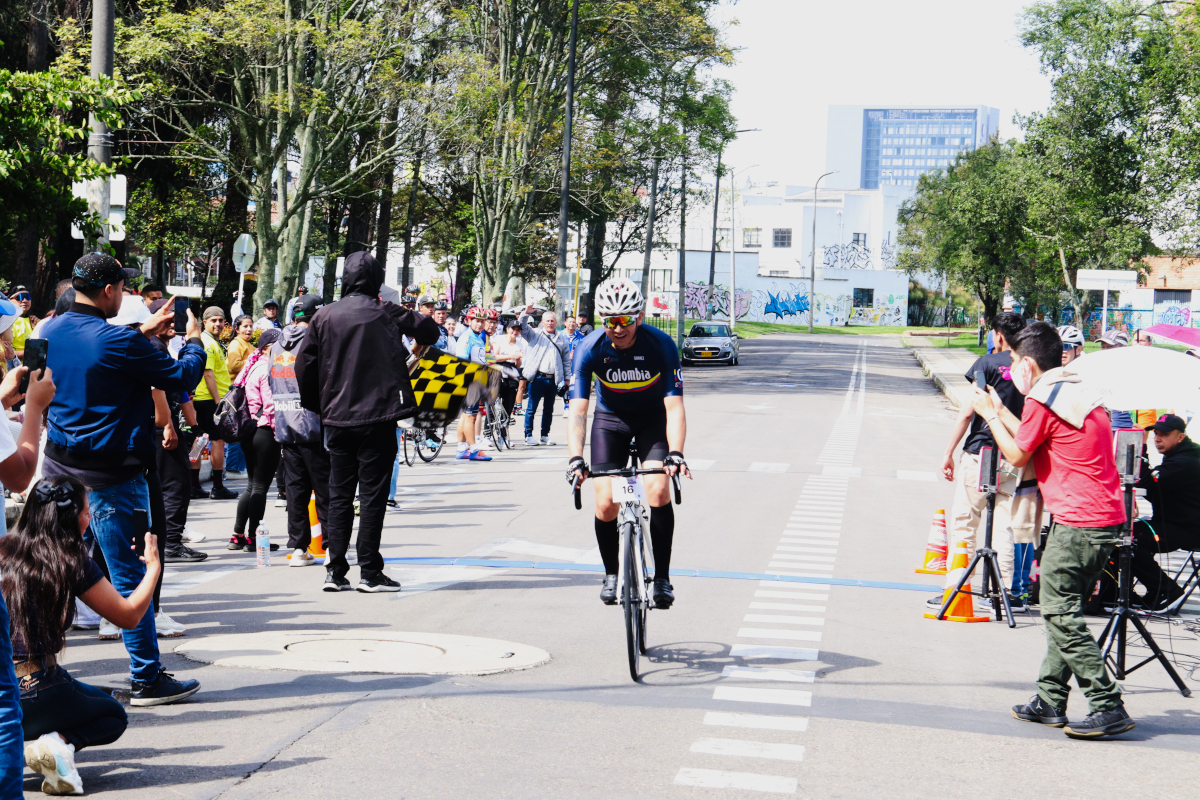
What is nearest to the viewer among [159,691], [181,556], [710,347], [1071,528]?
[159,691]

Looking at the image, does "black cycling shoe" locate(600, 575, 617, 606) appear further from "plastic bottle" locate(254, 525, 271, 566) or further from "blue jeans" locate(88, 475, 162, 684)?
"plastic bottle" locate(254, 525, 271, 566)

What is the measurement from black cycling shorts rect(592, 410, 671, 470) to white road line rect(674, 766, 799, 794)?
263 centimetres

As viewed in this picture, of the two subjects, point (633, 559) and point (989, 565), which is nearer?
point (633, 559)

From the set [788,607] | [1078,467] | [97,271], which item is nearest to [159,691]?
[97,271]

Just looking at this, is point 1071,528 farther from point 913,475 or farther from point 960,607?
point 913,475

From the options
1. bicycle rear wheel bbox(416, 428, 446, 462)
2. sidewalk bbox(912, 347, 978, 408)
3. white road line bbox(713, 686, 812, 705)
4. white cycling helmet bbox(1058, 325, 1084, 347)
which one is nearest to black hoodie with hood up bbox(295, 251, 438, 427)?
white road line bbox(713, 686, 812, 705)

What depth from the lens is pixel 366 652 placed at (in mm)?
→ 6992

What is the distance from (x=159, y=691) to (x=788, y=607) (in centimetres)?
441

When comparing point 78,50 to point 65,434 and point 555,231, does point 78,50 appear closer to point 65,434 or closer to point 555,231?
point 65,434

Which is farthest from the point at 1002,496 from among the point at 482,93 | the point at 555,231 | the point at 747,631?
the point at 555,231

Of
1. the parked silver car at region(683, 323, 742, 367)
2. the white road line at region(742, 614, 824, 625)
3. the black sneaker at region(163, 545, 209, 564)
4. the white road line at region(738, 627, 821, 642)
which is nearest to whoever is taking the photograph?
the white road line at region(738, 627, 821, 642)

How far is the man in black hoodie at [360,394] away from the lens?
28.1 feet

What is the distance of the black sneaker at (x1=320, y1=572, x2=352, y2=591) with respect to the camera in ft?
28.8

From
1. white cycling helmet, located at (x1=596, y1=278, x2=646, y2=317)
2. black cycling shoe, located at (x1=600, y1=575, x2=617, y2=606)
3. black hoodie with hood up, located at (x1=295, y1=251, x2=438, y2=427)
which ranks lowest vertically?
black cycling shoe, located at (x1=600, y1=575, x2=617, y2=606)
